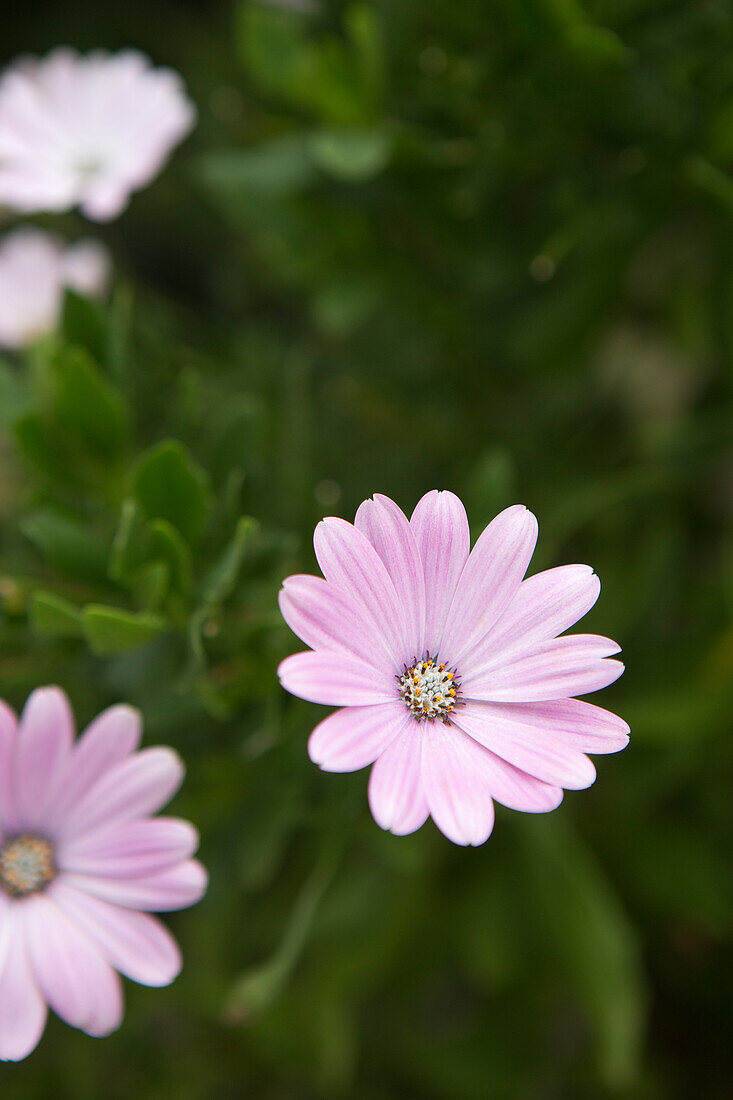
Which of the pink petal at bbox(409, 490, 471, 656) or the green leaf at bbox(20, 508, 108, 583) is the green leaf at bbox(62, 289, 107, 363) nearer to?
the green leaf at bbox(20, 508, 108, 583)

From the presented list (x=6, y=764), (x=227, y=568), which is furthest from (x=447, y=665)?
(x=6, y=764)

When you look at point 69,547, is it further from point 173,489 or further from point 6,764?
point 6,764

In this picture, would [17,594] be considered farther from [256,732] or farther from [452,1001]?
[452,1001]

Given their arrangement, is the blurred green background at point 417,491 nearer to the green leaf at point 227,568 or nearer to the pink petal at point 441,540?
the green leaf at point 227,568

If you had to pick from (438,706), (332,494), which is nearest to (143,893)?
Answer: (438,706)

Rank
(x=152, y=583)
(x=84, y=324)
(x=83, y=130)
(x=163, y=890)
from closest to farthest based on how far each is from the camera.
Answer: (x=163, y=890) < (x=152, y=583) < (x=84, y=324) < (x=83, y=130)

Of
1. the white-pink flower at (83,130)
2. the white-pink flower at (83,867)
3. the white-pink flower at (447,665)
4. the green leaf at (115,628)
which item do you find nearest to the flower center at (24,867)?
the white-pink flower at (83,867)

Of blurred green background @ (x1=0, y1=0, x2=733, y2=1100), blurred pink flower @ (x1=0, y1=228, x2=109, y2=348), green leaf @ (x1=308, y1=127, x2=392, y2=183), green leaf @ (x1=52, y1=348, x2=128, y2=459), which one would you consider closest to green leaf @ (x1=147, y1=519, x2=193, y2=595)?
blurred green background @ (x1=0, y1=0, x2=733, y2=1100)
